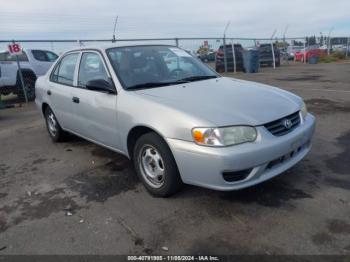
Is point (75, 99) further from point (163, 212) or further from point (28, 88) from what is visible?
point (28, 88)

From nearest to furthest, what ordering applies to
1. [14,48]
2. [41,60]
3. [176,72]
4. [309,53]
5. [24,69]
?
[176,72] < [14,48] < [24,69] < [41,60] < [309,53]

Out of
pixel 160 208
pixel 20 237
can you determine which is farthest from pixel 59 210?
pixel 160 208

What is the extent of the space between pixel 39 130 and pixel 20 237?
4431 millimetres

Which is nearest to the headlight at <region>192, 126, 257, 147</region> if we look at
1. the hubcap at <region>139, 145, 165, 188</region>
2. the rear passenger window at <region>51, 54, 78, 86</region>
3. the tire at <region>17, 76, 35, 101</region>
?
the hubcap at <region>139, 145, 165, 188</region>

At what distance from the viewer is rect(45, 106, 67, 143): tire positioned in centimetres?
578

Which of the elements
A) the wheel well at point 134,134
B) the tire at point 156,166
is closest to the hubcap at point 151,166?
the tire at point 156,166

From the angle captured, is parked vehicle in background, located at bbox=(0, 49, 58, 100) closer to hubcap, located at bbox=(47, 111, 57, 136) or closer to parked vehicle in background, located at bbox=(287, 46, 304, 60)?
hubcap, located at bbox=(47, 111, 57, 136)

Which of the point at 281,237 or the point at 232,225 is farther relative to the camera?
the point at 232,225

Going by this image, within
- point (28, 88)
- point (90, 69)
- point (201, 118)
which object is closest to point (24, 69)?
point (28, 88)

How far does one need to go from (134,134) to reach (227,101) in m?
1.08

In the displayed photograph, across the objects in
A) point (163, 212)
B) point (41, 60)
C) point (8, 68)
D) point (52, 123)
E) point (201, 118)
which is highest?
point (41, 60)

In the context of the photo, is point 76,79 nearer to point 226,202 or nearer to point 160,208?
point 160,208

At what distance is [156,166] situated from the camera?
361cm

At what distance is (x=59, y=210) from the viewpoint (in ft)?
11.8
